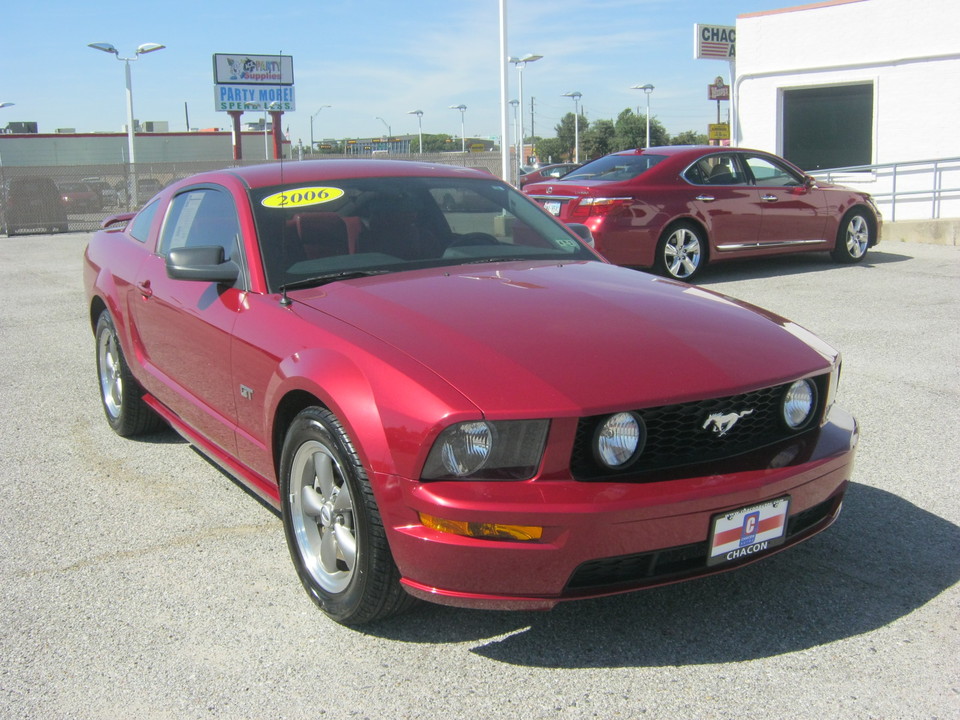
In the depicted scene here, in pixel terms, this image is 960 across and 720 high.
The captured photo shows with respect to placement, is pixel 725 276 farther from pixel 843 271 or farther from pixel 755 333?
pixel 755 333

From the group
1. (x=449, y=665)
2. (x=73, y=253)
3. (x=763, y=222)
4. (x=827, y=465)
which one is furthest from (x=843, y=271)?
(x=73, y=253)

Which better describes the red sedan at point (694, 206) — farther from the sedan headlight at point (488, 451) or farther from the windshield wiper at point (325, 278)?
the sedan headlight at point (488, 451)

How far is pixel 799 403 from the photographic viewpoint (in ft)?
10.1

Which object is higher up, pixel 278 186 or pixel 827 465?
pixel 278 186

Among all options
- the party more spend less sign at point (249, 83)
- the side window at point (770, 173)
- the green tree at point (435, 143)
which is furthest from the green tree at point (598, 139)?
the side window at point (770, 173)

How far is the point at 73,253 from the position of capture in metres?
18.2

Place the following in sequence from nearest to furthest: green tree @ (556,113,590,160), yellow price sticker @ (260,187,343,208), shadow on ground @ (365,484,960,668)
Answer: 1. shadow on ground @ (365,484,960,668)
2. yellow price sticker @ (260,187,343,208)
3. green tree @ (556,113,590,160)

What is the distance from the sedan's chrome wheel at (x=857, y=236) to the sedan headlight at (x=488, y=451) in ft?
34.2

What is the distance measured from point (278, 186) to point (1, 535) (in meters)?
1.86

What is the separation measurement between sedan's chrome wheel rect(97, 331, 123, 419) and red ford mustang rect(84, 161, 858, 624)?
133 centimetres

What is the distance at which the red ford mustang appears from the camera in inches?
102

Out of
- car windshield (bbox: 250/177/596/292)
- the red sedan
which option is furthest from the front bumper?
the red sedan

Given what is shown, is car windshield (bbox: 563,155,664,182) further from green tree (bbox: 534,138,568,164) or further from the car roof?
green tree (bbox: 534,138,568,164)

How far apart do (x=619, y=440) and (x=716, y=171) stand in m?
8.75
